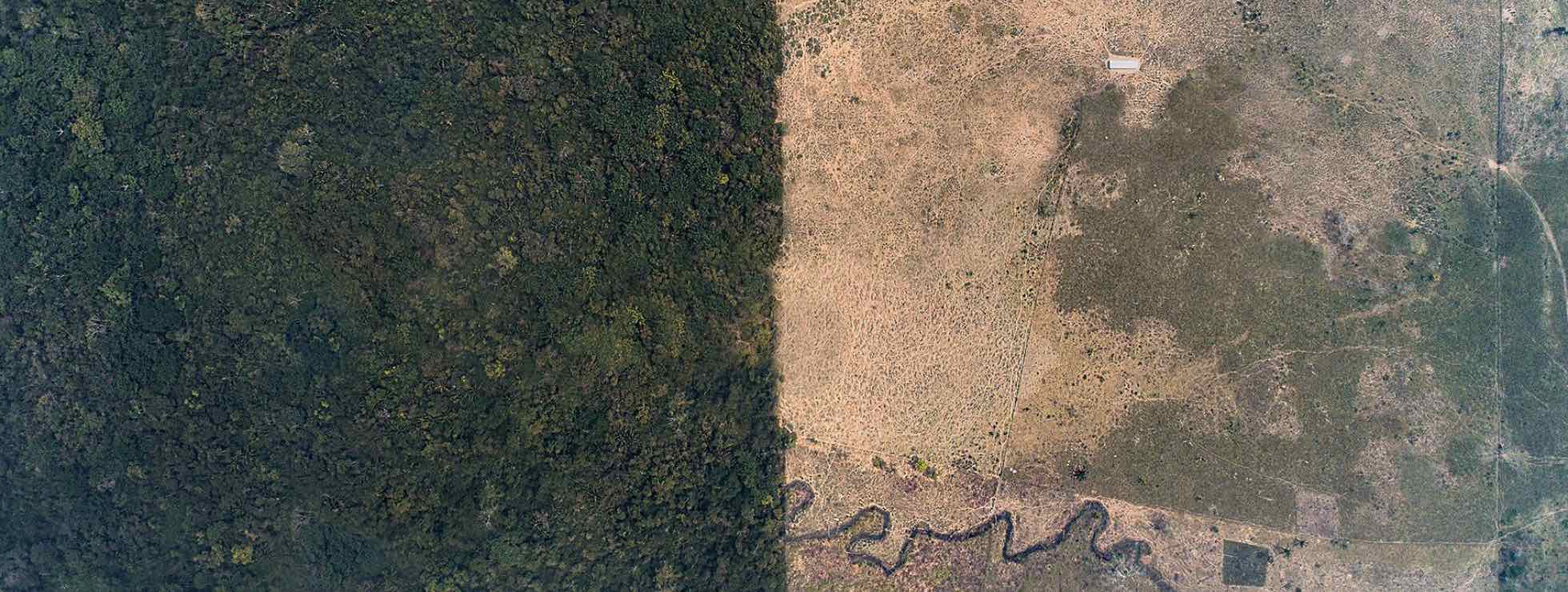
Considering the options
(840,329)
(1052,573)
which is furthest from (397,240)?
(1052,573)

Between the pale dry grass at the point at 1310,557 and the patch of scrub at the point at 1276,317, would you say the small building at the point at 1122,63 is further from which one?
the pale dry grass at the point at 1310,557

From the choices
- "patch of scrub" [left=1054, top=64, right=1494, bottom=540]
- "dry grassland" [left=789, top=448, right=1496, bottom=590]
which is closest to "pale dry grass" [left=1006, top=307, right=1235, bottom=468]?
"patch of scrub" [left=1054, top=64, right=1494, bottom=540]

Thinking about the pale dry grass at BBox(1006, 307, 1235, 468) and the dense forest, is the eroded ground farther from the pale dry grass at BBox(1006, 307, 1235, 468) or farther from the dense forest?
the dense forest

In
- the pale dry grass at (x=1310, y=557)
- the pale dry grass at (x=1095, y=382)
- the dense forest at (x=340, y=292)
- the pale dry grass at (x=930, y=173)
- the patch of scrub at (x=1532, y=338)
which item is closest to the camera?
the dense forest at (x=340, y=292)

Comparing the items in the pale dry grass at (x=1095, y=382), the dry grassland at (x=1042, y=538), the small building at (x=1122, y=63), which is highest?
the small building at (x=1122, y=63)

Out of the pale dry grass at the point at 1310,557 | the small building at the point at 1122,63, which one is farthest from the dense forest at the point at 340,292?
the pale dry grass at the point at 1310,557

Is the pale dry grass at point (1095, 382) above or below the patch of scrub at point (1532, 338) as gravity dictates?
below

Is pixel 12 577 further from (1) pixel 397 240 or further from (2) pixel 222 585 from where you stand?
(1) pixel 397 240
